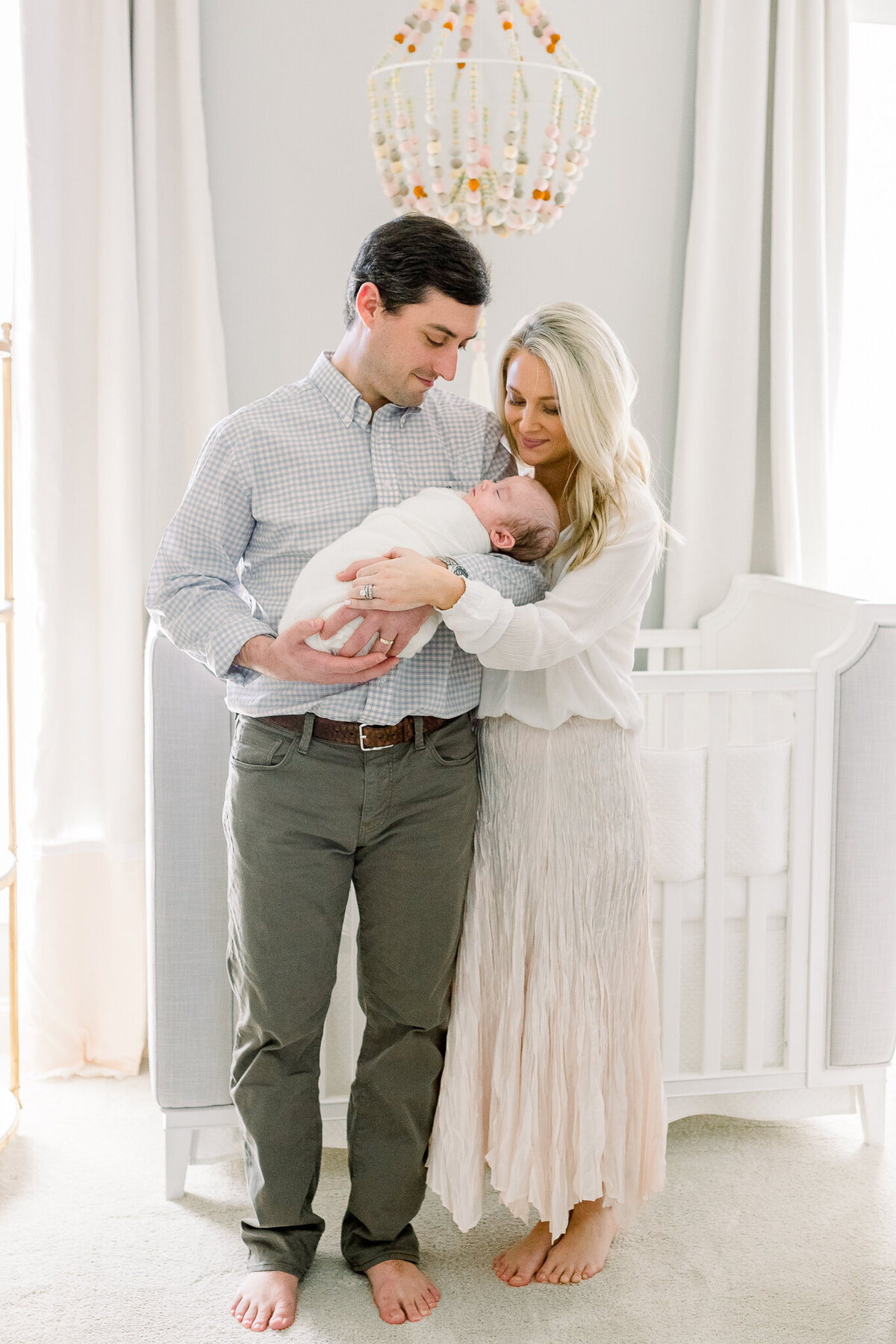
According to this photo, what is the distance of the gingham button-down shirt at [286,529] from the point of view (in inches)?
57.2

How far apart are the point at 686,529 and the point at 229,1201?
1.66 meters

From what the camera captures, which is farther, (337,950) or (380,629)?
(337,950)

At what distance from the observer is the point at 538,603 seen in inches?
58.3

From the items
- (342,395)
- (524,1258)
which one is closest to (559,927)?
(524,1258)

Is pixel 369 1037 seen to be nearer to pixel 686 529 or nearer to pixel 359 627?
pixel 359 627

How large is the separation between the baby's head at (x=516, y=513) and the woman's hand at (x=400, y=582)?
0.46 feet

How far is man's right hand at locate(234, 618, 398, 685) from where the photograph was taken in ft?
4.51

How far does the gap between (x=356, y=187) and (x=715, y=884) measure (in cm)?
162

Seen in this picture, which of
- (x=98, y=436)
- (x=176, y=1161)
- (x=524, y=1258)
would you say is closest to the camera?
(x=524, y=1258)

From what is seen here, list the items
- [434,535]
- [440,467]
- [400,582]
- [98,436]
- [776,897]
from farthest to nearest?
[98,436] → [776,897] → [440,467] → [434,535] → [400,582]

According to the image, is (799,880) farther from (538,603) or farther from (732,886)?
(538,603)

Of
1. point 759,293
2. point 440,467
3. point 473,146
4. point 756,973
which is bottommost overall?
point 756,973

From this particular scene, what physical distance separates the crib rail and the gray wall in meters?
0.94

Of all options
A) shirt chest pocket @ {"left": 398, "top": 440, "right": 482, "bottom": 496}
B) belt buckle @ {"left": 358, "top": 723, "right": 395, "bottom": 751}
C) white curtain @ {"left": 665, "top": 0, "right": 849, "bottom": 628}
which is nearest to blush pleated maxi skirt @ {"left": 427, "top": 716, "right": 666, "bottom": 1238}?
belt buckle @ {"left": 358, "top": 723, "right": 395, "bottom": 751}
